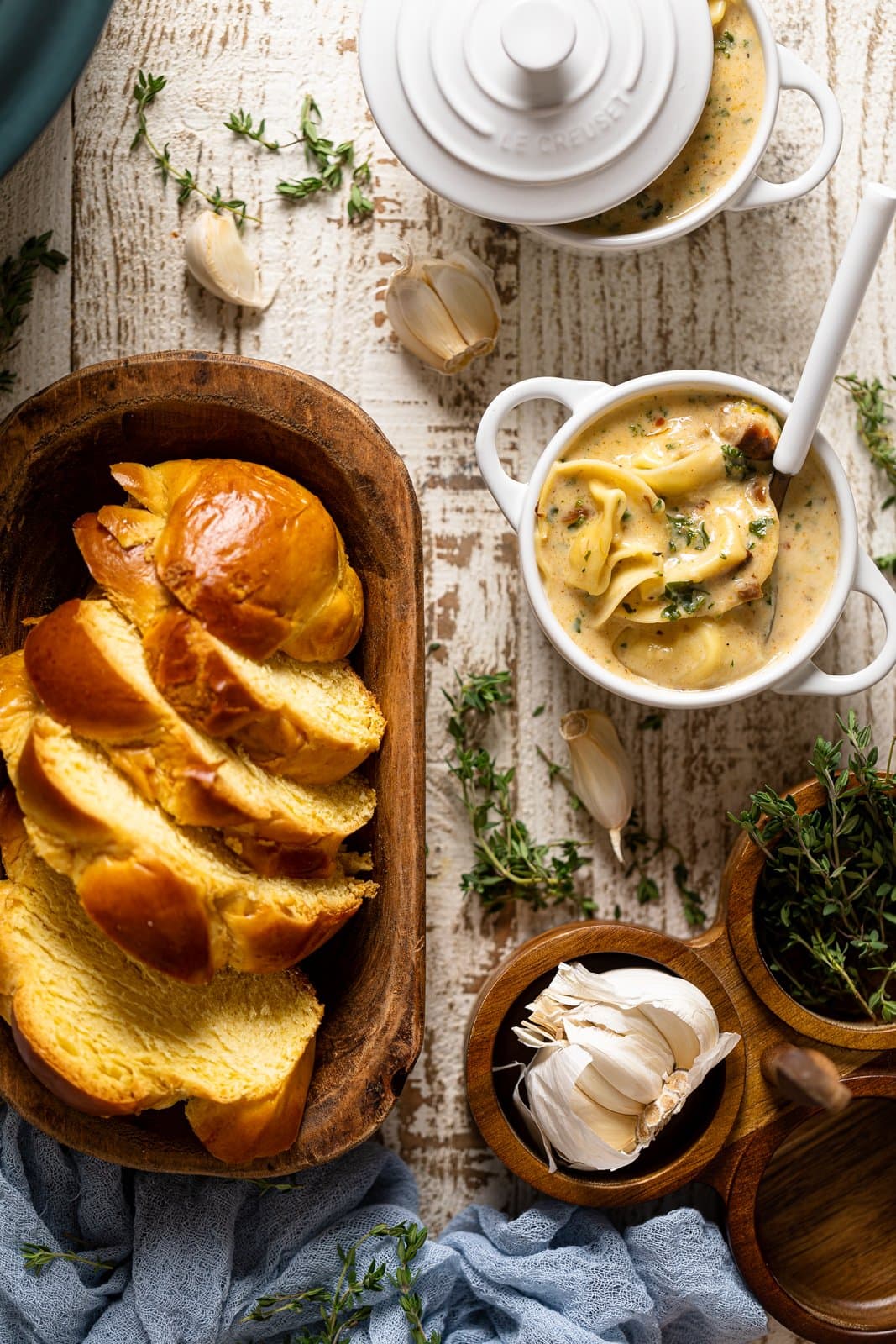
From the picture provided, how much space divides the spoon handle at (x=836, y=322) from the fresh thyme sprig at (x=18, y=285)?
3.86 ft

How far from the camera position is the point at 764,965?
73.7 inches

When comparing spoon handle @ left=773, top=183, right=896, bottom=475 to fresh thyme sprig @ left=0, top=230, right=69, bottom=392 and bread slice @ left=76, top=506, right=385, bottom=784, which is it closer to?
bread slice @ left=76, top=506, right=385, bottom=784

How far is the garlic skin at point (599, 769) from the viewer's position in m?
1.95

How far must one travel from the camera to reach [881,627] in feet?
6.64

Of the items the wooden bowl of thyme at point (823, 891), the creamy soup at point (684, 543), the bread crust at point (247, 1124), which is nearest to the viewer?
the bread crust at point (247, 1124)

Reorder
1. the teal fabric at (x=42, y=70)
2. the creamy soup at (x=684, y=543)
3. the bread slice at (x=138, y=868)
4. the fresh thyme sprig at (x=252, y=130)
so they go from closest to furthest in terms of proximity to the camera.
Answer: the teal fabric at (x=42, y=70) < the bread slice at (x=138, y=868) < the creamy soup at (x=684, y=543) < the fresh thyme sprig at (x=252, y=130)

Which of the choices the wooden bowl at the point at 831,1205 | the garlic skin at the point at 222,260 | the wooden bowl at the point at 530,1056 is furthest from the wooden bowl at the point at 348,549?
the wooden bowl at the point at 831,1205

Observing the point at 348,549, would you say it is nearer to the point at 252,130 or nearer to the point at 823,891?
the point at 252,130

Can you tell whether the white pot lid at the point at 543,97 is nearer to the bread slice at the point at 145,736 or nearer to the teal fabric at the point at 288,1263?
the bread slice at the point at 145,736

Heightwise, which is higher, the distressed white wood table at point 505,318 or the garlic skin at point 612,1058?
the distressed white wood table at point 505,318

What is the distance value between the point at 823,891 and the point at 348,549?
0.89 metres

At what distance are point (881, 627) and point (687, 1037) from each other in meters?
0.76

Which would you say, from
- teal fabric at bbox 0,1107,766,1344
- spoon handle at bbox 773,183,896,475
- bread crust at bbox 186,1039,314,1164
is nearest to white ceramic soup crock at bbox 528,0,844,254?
spoon handle at bbox 773,183,896,475

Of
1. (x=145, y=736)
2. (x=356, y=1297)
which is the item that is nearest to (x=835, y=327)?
(x=145, y=736)
